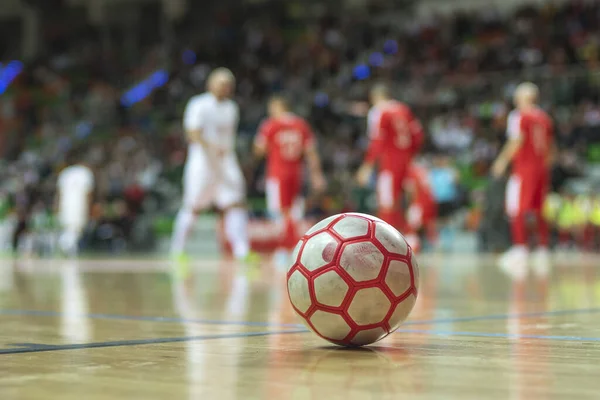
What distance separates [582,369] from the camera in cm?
236

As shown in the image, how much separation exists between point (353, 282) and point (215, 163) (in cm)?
877

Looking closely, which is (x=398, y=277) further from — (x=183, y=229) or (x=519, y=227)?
(x=519, y=227)

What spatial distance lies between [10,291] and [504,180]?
41.1ft

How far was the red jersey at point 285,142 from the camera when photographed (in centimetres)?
1314

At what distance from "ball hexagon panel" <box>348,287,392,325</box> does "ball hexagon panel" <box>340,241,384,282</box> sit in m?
0.04

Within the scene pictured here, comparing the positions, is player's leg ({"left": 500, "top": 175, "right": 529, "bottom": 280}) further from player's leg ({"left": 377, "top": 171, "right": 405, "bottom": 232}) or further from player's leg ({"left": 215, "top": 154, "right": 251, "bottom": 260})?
player's leg ({"left": 215, "top": 154, "right": 251, "bottom": 260})

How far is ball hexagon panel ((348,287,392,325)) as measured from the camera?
9.28ft

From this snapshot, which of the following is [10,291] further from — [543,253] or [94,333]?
[543,253]

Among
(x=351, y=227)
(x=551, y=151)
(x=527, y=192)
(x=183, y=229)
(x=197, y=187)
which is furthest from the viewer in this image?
(x=551, y=151)

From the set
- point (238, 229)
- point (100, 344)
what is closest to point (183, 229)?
point (238, 229)

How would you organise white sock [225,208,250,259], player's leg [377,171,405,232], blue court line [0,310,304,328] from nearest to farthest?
blue court line [0,310,304,328] → white sock [225,208,250,259] → player's leg [377,171,405,232]

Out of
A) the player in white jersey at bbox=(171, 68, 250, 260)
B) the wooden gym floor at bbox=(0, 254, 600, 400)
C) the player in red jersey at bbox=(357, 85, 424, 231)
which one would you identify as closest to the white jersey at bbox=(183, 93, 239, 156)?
the player in white jersey at bbox=(171, 68, 250, 260)

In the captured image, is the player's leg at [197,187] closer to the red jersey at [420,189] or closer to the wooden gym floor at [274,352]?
the wooden gym floor at [274,352]

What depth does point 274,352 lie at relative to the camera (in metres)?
2.77
